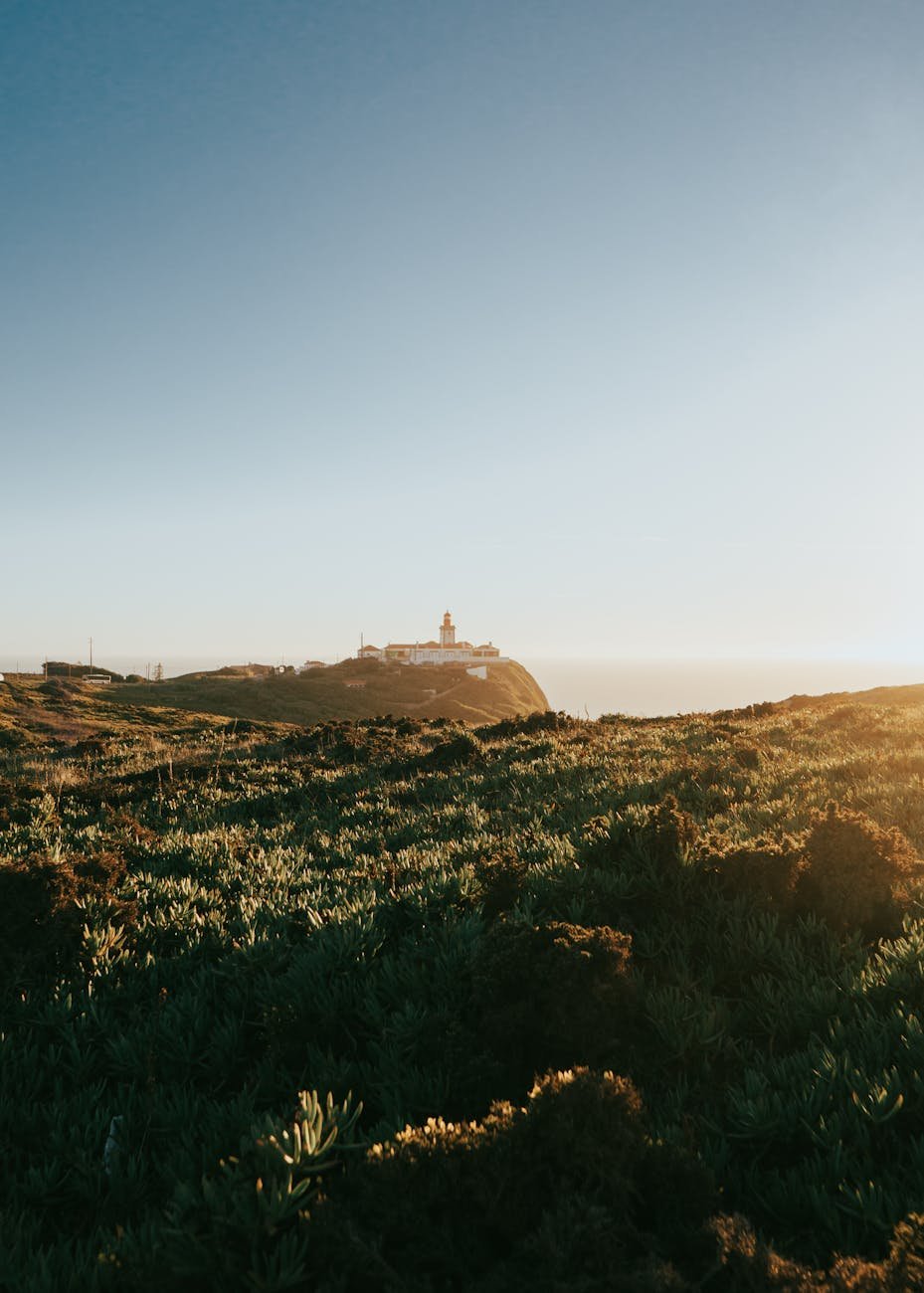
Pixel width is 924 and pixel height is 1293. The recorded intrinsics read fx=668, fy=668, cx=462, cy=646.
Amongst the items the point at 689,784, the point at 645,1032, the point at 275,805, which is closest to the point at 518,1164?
the point at 645,1032

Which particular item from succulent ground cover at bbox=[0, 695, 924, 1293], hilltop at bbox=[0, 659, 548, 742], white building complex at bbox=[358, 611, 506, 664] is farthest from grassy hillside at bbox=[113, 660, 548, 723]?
succulent ground cover at bbox=[0, 695, 924, 1293]

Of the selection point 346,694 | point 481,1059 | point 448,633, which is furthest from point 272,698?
point 448,633

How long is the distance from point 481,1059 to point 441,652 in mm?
149200

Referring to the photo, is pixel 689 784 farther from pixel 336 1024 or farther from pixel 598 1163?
pixel 598 1163

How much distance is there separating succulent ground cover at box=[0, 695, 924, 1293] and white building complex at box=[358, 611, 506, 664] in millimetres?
135600

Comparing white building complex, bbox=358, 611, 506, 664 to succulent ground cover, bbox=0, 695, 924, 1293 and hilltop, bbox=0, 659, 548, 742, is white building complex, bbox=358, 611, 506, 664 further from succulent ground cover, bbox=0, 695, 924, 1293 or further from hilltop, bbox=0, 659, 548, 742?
succulent ground cover, bbox=0, 695, 924, 1293

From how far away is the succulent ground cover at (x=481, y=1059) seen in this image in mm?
2332

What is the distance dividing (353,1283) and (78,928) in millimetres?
4166

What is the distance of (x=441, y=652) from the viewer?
500ft

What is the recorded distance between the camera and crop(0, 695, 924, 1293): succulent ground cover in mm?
2332

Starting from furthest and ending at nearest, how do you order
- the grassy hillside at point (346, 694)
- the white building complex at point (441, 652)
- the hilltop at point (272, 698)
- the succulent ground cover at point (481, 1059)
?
the white building complex at point (441, 652) < the grassy hillside at point (346, 694) < the hilltop at point (272, 698) < the succulent ground cover at point (481, 1059)

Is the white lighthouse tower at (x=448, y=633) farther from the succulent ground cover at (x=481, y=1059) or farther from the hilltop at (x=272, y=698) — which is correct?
the succulent ground cover at (x=481, y=1059)

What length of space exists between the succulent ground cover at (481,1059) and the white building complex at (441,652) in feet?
445

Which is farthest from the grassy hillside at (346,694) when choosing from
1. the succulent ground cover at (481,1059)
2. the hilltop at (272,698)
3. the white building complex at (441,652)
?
the succulent ground cover at (481,1059)
